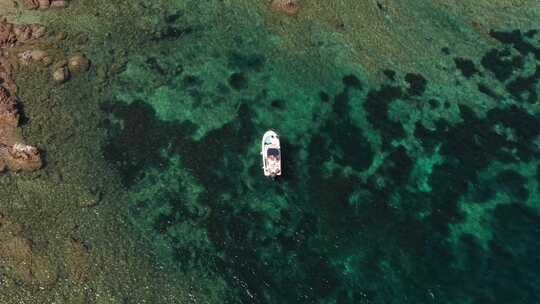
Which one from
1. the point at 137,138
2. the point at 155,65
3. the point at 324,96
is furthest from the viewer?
the point at 155,65

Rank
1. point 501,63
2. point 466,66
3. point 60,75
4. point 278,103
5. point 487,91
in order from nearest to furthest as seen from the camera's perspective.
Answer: point 60,75
point 278,103
point 487,91
point 466,66
point 501,63

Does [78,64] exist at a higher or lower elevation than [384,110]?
lower

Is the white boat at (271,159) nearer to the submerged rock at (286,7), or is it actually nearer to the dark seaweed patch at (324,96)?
the dark seaweed patch at (324,96)

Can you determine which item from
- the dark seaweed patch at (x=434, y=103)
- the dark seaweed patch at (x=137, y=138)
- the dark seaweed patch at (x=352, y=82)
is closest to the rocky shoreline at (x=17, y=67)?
the dark seaweed patch at (x=137, y=138)

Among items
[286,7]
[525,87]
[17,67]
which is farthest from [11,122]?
[525,87]

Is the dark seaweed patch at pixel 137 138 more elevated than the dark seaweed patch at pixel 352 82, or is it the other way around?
the dark seaweed patch at pixel 352 82

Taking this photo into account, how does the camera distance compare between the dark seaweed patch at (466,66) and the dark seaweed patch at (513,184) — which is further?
the dark seaweed patch at (466,66)

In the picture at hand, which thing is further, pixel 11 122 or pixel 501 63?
pixel 501 63

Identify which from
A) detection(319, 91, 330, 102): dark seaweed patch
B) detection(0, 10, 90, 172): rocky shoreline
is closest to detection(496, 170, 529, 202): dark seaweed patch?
detection(319, 91, 330, 102): dark seaweed patch

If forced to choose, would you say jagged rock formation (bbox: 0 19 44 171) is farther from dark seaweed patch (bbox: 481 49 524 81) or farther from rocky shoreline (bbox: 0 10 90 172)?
dark seaweed patch (bbox: 481 49 524 81)

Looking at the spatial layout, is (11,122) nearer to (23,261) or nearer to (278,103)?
(23,261)
